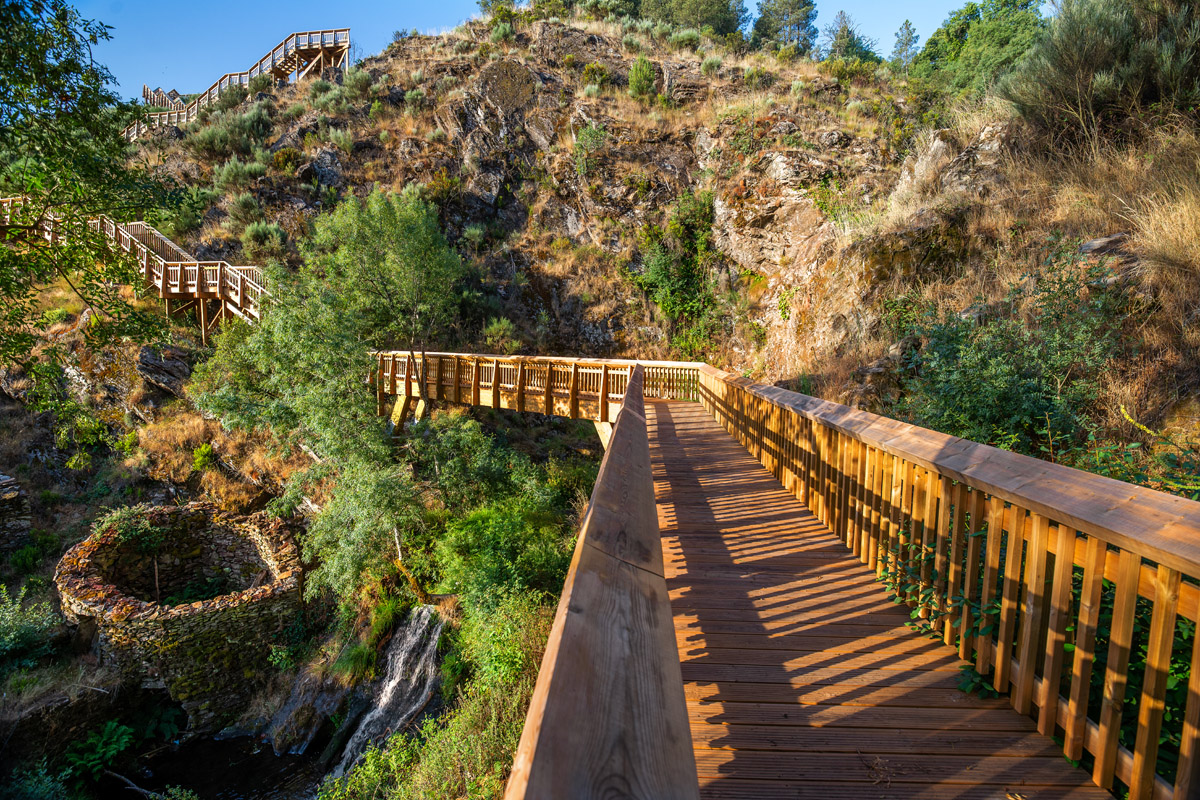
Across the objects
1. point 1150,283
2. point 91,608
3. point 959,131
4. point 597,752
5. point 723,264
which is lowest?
point 91,608

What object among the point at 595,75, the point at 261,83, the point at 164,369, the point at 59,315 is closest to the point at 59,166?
the point at 164,369

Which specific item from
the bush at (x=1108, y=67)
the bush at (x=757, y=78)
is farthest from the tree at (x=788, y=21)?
the bush at (x=1108, y=67)

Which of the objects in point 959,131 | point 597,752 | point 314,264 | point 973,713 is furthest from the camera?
point 314,264

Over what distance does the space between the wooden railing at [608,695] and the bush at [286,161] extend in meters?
31.0

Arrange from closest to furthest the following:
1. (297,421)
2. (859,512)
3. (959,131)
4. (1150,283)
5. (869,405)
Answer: (859,512), (1150,283), (869,405), (959,131), (297,421)

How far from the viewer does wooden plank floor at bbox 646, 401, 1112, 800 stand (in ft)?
5.77

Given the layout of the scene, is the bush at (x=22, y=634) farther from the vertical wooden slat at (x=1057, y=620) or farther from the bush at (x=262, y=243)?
the vertical wooden slat at (x=1057, y=620)

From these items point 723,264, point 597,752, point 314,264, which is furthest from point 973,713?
point 723,264

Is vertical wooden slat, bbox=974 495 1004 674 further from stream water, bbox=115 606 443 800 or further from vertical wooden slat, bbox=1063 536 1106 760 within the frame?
stream water, bbox=115 606 443 800

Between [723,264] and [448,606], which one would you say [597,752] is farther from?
[723,264]

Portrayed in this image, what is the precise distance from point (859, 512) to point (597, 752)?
11.2 ft

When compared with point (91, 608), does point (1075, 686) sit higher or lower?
higher

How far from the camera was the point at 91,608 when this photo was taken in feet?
41.8

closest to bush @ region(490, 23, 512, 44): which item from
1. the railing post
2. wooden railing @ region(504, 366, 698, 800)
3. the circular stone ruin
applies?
the railing post
